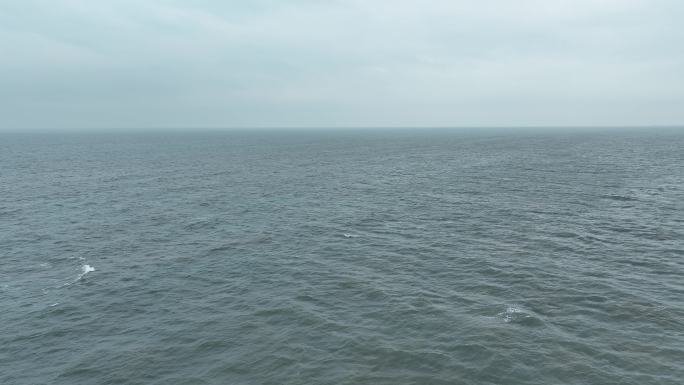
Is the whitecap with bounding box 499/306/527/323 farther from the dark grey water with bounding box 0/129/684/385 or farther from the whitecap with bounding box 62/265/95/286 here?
the whitecap with bounding box 62/265/95/286

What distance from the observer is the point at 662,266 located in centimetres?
5247

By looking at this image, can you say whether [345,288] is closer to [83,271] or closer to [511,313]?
[511,313]

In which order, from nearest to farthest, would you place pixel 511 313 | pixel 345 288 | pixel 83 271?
pixel 511 313, pixel 345 288, pixel 83 271

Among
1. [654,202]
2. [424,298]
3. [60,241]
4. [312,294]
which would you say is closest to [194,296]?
[312,294]

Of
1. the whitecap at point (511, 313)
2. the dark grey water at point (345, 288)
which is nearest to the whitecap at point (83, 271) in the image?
the dark grey water at point (345, 288)

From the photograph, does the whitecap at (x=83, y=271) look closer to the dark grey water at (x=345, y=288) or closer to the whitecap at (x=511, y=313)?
the dark grey water at (x=345, y=288)

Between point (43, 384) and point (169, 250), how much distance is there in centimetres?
3053

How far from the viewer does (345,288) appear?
48.7m

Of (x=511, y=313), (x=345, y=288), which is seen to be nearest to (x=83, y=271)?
(x=345, y=288)

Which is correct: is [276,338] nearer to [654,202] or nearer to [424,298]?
[424,298]

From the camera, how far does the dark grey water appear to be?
113 feet

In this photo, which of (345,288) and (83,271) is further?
(83,271)

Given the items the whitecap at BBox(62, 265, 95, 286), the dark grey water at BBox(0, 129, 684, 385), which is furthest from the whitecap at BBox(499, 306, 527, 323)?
the whitecap at BBox(62, 265, 95, 286)

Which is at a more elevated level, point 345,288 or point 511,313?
point 511,313
